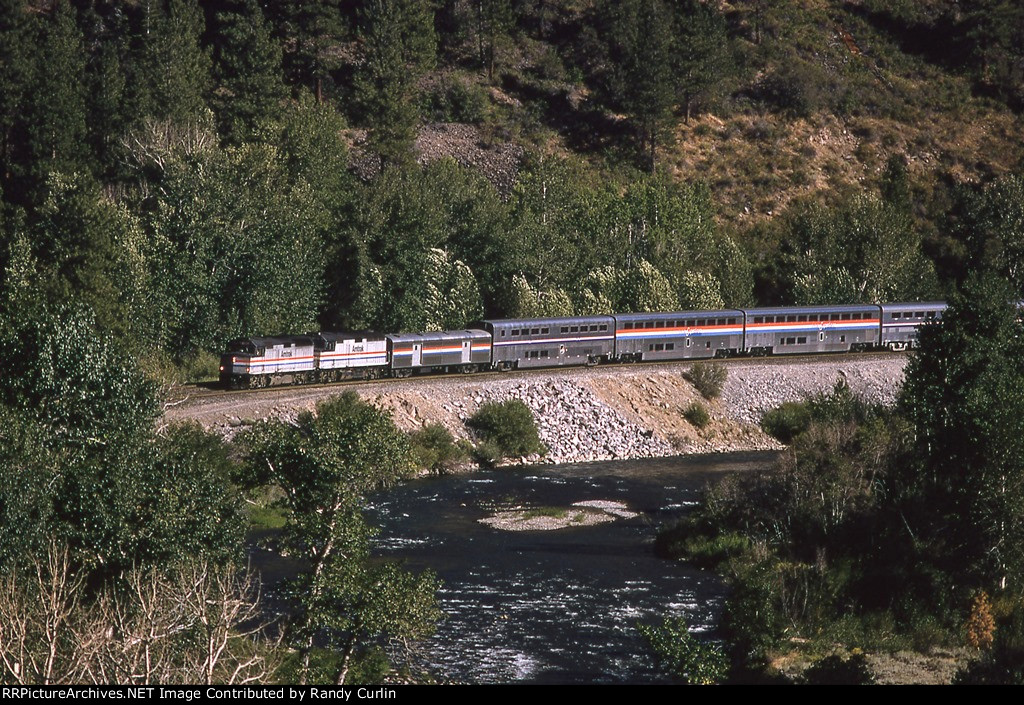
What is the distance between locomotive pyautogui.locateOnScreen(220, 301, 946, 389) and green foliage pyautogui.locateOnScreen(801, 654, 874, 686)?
28.1 m

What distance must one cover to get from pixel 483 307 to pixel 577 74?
4869cm

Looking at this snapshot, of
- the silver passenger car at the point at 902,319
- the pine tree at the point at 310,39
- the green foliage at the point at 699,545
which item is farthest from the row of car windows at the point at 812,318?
the pine tree at the point at 310,39

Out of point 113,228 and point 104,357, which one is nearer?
point 104,357

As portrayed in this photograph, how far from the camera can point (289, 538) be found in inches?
1320

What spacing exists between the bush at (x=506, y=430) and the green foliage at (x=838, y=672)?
2965 centimetres

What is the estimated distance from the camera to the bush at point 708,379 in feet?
255

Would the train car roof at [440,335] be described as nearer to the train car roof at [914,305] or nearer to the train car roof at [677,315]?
the train car roof at [677,315]

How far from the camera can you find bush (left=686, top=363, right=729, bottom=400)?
7779 cm

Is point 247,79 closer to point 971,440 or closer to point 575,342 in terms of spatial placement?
point 575,342

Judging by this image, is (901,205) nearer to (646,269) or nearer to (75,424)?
(646,269)

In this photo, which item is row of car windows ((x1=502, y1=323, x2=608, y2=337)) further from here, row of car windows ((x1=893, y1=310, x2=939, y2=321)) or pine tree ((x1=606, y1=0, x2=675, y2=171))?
pine tree ((x1=606, y1=0, x2=675, y2=171))

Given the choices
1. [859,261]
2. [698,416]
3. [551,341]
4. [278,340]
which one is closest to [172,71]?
[278,340]

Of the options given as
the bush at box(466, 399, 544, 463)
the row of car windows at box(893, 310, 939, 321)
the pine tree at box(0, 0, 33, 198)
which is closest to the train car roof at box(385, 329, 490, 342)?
the bush at box(466, 399, 544, 463)

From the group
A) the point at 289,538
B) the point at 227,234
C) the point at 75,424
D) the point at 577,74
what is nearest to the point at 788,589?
the point at 289,538
